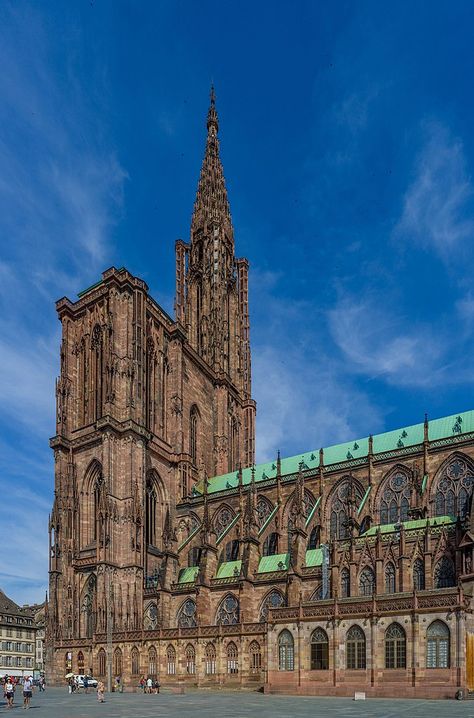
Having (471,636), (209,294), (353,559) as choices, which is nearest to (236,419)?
(209,294)

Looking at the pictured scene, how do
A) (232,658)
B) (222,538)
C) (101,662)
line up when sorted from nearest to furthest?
(232,658) < (101,662) < (222,538)

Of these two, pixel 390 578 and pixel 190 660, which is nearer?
pixel 390 578

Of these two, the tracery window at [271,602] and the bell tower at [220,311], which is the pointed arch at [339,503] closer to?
the tracery window at [271,602]

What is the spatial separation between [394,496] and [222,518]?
57.3 feet

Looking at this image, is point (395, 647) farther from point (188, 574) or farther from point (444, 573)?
point (188, 574)

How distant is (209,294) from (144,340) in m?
21.8

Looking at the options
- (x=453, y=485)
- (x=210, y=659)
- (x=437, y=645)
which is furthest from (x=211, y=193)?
(x=437, y=645)

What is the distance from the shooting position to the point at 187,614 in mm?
54281

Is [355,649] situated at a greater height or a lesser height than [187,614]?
greater

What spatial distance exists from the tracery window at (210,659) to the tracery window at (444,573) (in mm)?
15820

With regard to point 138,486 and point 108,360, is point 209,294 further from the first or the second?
point 138,486

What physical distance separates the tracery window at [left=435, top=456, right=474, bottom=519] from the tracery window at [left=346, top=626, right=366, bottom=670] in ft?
55.0

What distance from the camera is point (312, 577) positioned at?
4841 centimetres

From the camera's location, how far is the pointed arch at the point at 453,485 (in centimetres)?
5125
